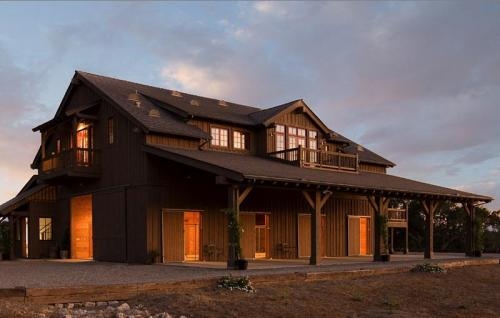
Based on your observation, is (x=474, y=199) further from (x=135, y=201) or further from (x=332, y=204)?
(x=135, y=201)

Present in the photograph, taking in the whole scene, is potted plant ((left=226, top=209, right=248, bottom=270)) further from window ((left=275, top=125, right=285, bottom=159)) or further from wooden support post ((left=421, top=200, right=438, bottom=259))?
wooden support post ((left=421, top=200, right=438, bottom=259))

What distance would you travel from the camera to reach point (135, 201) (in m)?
22.6

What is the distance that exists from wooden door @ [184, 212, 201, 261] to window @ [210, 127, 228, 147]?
332 centimetres

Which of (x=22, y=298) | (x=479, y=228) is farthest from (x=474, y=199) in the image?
(x=22, y=298)

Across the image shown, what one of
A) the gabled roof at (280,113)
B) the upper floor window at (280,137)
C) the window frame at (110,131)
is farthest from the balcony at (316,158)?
the window frame at (110,131)

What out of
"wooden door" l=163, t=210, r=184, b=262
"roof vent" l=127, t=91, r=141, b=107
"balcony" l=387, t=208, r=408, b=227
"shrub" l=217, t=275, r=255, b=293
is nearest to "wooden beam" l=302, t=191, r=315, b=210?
"wooden door" l=163, t=210, r=184, b=262

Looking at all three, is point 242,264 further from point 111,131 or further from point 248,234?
point 111,131

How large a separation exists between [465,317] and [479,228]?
49.0ft

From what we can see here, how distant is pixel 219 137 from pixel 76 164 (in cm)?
588

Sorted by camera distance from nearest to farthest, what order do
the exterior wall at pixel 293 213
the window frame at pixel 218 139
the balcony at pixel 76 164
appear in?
the balcony at pixel 76 164 → the window frame at pixel 218 139 → the exterior wall at pixel 293 213

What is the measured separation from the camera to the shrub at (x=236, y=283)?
13.7 metres

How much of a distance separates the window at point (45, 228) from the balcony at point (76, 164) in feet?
10.9

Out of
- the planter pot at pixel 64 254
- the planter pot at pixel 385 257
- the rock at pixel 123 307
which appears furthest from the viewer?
the planter pot at pixel 64 254

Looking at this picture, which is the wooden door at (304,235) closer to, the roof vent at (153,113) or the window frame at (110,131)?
the roof vent at (153,113)
